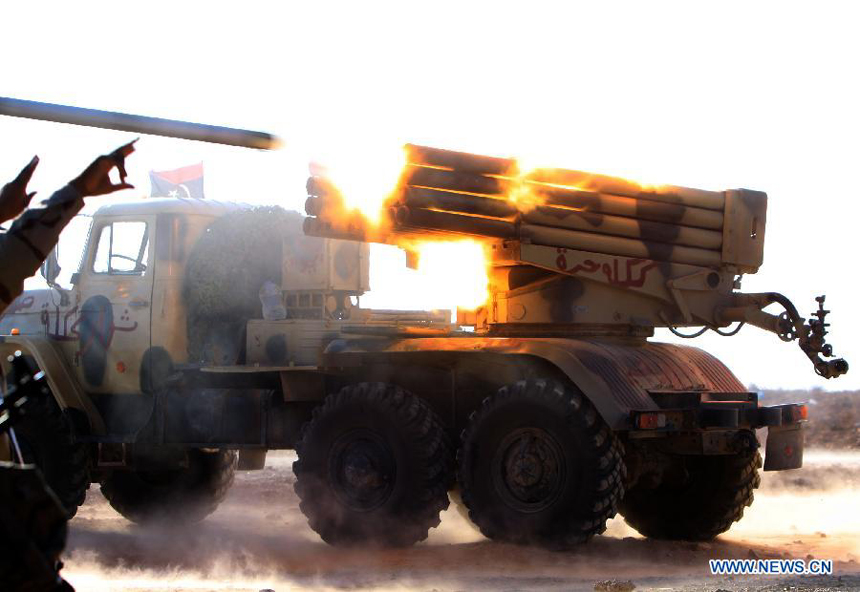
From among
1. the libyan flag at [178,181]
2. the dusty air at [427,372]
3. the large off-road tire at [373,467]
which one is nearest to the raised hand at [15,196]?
the dusty air at [427,372]

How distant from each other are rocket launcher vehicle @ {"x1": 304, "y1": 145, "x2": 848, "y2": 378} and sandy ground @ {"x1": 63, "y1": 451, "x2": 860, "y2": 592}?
1893 millimetres

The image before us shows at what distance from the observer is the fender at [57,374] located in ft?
46.5

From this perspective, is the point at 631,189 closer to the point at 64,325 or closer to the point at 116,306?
the point at 116,306

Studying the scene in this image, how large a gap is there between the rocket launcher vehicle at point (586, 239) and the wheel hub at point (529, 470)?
1410mm

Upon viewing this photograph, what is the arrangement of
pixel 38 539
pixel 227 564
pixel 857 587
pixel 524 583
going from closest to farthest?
pixel 38 539
pixel 857 587
pixel 524 583
pixel 227 564

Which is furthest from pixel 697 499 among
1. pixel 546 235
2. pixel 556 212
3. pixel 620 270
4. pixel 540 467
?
pixel 556 212

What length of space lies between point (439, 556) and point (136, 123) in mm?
4482

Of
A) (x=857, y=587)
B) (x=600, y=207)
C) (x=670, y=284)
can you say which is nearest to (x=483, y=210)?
(x=600, y=207)

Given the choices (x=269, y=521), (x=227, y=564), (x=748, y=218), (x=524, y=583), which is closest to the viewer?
(x=524, y=583)

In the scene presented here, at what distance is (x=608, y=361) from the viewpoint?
11.5 meters

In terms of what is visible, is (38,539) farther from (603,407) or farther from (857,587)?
(603,407)

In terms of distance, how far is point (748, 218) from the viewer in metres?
12.8

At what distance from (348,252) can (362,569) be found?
13.6 ft

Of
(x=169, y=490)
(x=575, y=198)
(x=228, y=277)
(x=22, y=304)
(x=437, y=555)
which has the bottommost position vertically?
(x=169, y=490)
